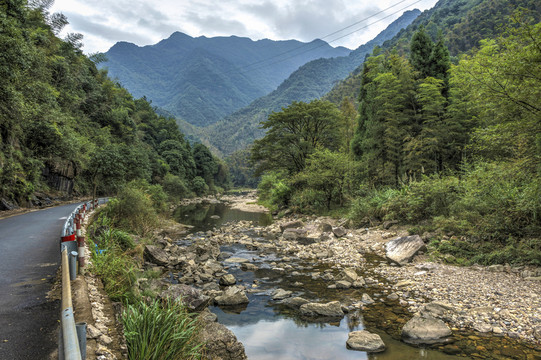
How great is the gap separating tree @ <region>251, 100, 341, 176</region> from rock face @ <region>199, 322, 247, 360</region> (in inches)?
1023

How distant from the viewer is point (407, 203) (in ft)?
49.3

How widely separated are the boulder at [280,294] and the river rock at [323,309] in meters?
1.13

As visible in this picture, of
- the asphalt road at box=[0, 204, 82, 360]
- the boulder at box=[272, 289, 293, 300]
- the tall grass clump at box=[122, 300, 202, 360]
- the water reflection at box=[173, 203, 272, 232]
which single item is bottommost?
the water reflection at box=[173, 203, 272, 232]

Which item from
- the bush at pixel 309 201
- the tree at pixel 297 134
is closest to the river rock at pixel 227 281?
the bush at pixel 309 201

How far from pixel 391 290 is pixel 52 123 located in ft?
85.3

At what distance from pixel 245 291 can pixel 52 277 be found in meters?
5.18

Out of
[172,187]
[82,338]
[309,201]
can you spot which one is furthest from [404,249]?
[172,187]

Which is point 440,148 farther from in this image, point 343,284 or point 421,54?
point 343,284

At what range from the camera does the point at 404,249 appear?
11.4 metres

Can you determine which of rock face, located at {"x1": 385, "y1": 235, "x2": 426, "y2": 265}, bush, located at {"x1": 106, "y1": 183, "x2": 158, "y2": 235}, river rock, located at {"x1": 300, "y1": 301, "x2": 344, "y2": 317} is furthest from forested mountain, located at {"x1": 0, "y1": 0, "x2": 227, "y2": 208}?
rock face, located at {"x1": 385, "y1": 235, "x2": 426, "y2": 265}

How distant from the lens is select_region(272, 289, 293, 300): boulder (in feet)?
28.3

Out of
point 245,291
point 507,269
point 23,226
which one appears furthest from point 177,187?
point 507,269

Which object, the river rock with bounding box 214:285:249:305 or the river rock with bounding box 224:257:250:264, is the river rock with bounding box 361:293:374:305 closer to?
the river rock with bounding box 214:285:249:305

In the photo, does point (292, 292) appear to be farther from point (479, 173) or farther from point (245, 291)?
point (479, 173)
